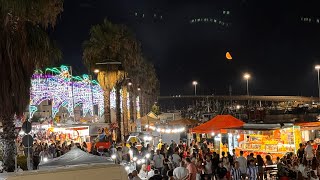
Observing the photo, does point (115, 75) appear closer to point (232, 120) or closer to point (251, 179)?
point (232, 120)

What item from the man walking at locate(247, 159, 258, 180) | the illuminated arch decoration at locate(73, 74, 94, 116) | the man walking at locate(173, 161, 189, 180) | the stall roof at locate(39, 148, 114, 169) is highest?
the illuminated arch decoration at locate(73, 74, 94, 116)

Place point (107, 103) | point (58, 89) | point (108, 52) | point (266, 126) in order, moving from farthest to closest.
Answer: point (58, 89) < point (108, 52) < point (107, 103) < point (266, 126)

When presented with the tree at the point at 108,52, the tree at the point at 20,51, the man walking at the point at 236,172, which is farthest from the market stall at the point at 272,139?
the tree at the point at 108,52

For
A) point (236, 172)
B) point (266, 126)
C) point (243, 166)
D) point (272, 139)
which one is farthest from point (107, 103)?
point (236, 172)

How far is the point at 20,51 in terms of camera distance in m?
15.2

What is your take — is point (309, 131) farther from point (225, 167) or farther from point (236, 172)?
point (236, 172)

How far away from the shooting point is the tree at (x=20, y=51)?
14.9m

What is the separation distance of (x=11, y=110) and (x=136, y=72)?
130 ft

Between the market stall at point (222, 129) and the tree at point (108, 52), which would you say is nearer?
the market stall at point (222, 129)

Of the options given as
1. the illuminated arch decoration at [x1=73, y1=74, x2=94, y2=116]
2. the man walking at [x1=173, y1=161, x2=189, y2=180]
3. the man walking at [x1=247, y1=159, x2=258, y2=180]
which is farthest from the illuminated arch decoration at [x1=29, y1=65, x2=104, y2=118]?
the man walking at [x1=173, y1=161, x2=189, y2=180]

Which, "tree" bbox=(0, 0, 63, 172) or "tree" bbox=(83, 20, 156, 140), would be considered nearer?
"tree" bbox=(0, 0, 63, 172)

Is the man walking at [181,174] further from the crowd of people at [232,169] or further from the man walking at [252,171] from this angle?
the man walking at [252,171]

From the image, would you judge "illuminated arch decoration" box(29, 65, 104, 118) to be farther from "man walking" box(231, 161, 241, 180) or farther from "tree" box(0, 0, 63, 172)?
"man walking" box(231, 161, 241, 180)

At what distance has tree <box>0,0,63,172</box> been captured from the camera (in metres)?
14.9
